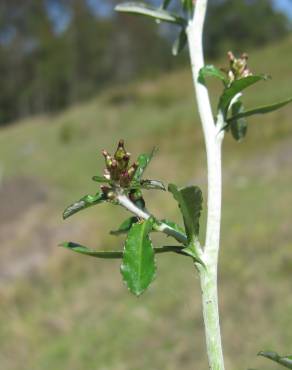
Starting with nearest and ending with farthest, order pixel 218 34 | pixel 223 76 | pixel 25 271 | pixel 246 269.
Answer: pixel 223 76 < pixel 246 269 < pixel 25 271 < pixel 218 34

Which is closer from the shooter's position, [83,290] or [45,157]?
[83,290]

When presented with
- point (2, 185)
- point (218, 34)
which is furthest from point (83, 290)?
point (218, 34)

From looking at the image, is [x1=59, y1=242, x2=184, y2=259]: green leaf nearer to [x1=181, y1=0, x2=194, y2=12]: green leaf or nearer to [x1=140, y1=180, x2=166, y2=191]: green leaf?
[x1=140, y1=180, x2=166, y2=191]: green leaf

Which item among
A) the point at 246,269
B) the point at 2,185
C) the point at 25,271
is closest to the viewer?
the point at 246,269

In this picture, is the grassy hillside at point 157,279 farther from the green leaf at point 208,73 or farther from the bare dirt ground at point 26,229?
the green leaf at point 208,73

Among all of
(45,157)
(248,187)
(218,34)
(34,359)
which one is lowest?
(34,359)

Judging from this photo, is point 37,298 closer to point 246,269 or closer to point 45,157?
point 246,269

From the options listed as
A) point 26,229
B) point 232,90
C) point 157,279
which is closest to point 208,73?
point 232,90
